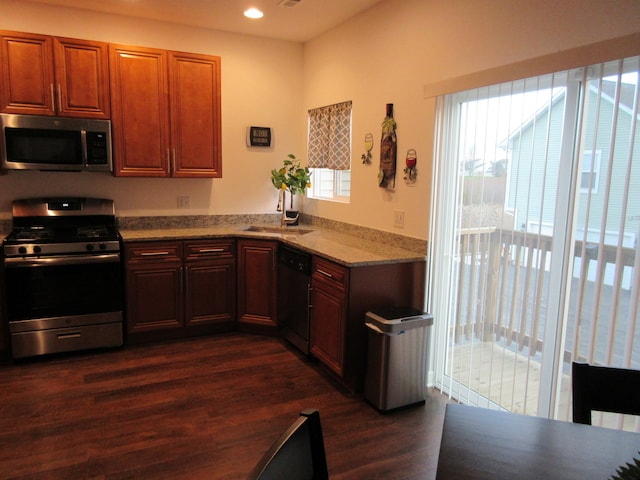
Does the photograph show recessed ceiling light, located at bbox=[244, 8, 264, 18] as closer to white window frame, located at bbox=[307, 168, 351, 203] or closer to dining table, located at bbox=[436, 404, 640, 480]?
white window frame, located at bbox=[307, 168, 351, 203]

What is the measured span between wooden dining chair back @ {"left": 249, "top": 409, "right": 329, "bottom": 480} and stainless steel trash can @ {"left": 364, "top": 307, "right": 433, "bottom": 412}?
72.2 inches

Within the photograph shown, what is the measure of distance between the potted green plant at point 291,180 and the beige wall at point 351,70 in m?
0.19

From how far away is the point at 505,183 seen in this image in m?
2.54

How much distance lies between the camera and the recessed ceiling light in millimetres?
3764

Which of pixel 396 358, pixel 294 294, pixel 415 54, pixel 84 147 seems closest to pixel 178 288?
pixel 294 294

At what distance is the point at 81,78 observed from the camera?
12.1 ft

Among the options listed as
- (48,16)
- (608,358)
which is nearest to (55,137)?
(48,16)

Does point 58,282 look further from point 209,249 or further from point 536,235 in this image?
point 536,235

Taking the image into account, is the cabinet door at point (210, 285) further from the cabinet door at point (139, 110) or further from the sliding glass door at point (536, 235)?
the sliding glass door at point (536, 235)

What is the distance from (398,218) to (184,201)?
7.04ft

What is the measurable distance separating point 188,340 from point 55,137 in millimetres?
1943

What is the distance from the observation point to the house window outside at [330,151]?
4.07m

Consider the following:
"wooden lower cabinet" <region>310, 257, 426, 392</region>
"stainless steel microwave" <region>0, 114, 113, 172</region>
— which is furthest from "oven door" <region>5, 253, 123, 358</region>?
"wooden lower cabinet" <region>310, 257, 426, 392</region>

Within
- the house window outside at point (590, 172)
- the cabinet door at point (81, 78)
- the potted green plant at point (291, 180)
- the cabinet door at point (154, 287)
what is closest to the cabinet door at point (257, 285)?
the cabinet door at point (154, 287)
